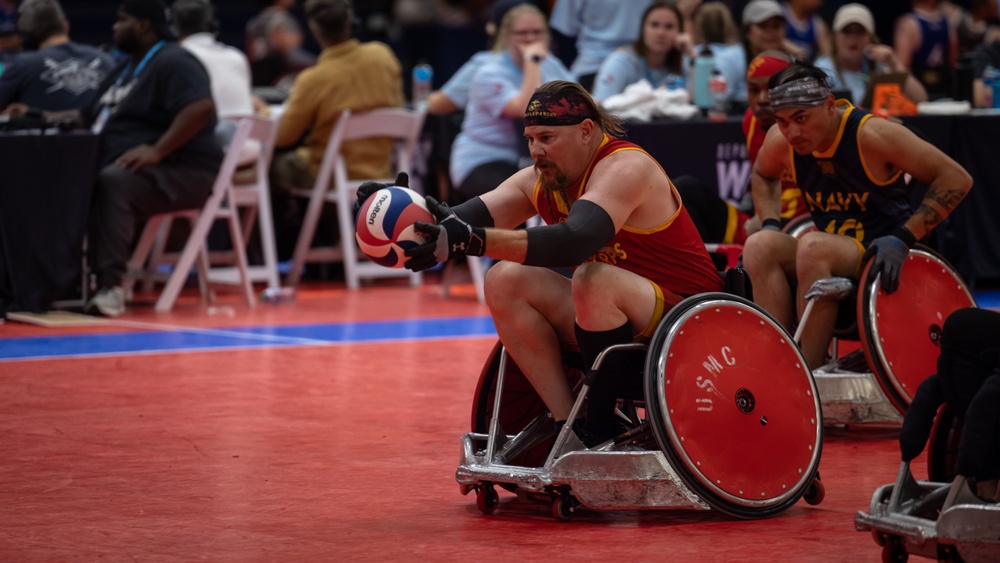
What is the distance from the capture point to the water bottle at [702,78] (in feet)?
29.5

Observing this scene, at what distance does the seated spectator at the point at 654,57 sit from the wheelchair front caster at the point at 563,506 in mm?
5418

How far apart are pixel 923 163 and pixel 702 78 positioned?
11.9 feet

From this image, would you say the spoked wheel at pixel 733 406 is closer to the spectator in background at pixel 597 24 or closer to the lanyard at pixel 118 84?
the lanyard at pixel 118 84

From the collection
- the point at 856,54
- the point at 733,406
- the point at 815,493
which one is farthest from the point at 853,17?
the point at 733,406

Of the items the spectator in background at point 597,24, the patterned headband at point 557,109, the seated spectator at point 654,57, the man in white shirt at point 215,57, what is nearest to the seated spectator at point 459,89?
the spectator in background at point 597,24

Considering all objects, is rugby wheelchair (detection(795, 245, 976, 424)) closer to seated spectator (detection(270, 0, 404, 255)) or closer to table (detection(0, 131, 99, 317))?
table (detection(0, 131, 99, 317))

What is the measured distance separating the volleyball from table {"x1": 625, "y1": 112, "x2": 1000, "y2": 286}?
186 inches

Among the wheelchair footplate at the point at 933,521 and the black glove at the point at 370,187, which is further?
the black glove at the point at 370,187

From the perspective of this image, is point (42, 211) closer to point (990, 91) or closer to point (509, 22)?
point (509, 22)

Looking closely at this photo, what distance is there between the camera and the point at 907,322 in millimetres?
5316

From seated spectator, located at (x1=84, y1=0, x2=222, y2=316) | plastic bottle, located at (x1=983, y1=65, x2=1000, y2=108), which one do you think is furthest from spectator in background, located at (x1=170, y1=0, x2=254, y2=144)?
plastic bottle, located at (x1=983, y1=65, x2=1000, y2=108)

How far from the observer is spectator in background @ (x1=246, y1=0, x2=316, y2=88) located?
12773mm

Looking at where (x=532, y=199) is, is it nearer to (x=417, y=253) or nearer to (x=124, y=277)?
(x=417, y=253)

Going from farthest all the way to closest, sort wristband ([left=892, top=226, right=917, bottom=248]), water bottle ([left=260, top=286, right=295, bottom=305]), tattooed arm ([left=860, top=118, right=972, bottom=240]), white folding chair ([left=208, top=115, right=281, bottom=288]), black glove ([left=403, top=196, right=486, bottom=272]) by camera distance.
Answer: water bottle ([left=260, top=286, right=295, bottom=305]) < white folding chair ([left=208, top=115, right=281, bottom=288]) < tattooed arm ([left=860, top=118, right=972, bottom=240]) < wristband ([left=892, top=226, right=917, bottom=248]) < black glove ([left=403, top=196, right=486, bottom=272])
